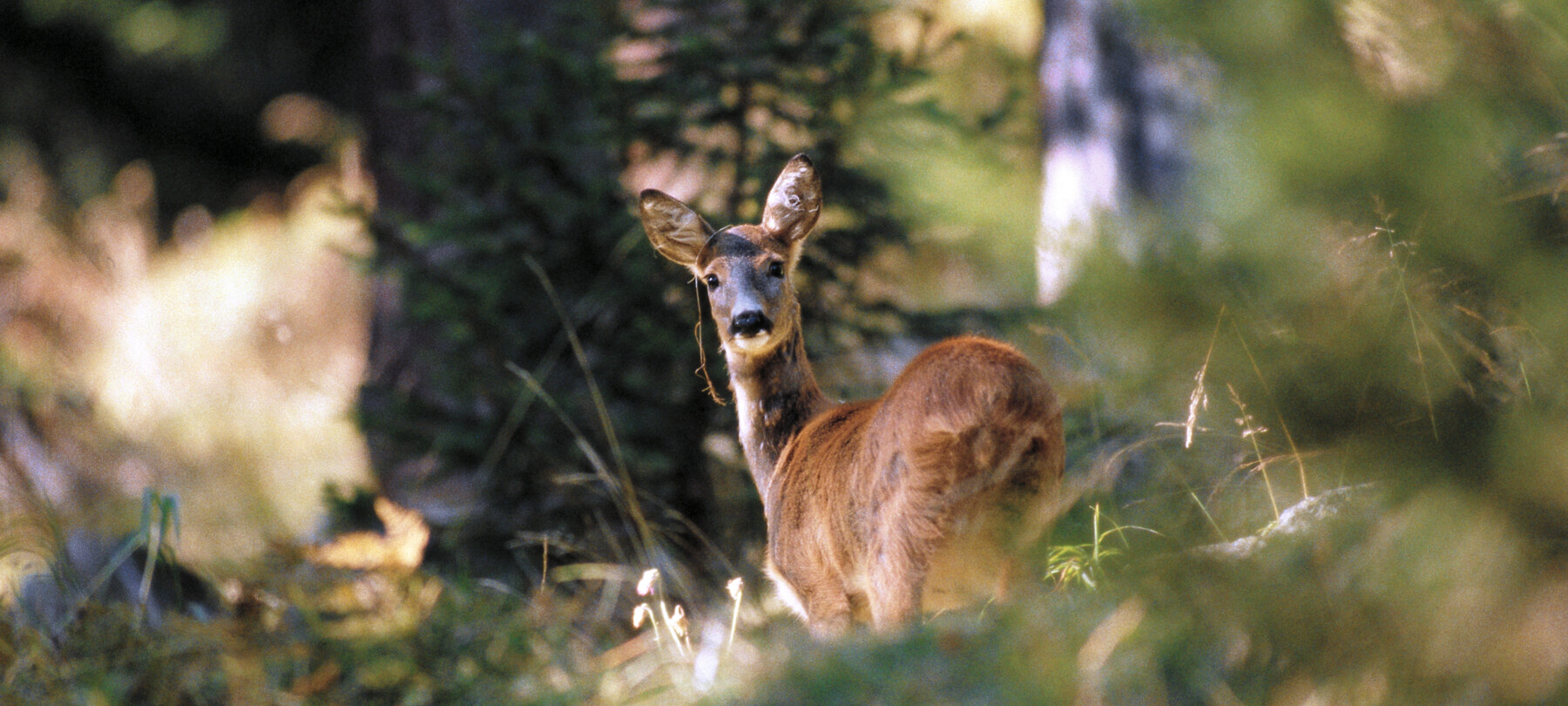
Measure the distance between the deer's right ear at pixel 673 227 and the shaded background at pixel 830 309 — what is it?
65cm

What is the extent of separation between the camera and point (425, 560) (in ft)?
14.6

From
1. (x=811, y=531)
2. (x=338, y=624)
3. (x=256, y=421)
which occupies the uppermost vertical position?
(x=338, y=624)

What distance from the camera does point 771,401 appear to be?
10.5ft

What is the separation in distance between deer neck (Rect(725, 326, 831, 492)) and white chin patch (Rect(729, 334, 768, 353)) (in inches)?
5.4

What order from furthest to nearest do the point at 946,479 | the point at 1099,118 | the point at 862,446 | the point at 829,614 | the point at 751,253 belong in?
the point at 1099,118
the point at 751,253
the point at 829,614
the point at 862,446
the point at 946,479

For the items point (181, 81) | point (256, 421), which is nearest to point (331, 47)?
point (181, 81)

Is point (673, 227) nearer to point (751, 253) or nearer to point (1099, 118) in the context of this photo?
point (751, 253)

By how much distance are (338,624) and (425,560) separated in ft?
7.05

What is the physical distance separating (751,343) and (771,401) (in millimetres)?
263

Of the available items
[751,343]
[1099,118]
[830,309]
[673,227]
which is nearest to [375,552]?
[751,343]

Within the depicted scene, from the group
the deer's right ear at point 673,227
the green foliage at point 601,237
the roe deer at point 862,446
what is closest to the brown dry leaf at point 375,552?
the roe deer at point 862,446

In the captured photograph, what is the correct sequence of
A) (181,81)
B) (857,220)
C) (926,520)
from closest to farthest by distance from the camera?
(926,520), (857,220), (181,81)

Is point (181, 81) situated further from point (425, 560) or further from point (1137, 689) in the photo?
point (1137, 689)

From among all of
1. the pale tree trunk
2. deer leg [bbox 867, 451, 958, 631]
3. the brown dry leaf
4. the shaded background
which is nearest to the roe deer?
deer leg [bbox 867, 451, 958, 631]
